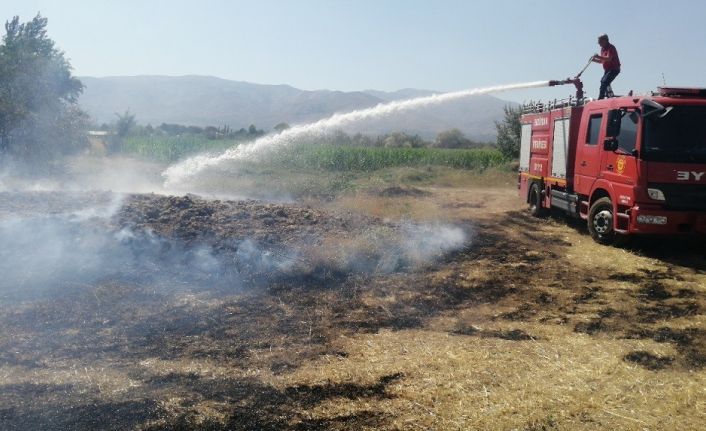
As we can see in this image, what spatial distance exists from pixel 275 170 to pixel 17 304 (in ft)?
72.4

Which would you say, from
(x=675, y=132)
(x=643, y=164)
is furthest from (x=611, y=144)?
(x=675, y=132)

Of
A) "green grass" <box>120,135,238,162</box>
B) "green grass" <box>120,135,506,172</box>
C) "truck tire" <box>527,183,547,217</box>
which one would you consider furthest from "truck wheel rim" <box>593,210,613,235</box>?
"green grass" <box>120,135,238,162</box>

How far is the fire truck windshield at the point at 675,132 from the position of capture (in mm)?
9594

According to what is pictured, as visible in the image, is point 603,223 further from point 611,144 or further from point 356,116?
point 356,116

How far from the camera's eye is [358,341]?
6.39 metres

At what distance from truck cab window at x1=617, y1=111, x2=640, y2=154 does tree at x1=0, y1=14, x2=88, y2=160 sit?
2059 centimetres

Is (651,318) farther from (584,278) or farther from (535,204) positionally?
(535,204)

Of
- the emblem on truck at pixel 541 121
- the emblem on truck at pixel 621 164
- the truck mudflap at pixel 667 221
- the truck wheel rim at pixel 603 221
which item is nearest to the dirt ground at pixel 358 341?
the truck wheel rim at pixel 603 221

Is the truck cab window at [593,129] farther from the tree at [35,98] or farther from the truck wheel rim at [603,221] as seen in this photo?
the tree at [35,98]

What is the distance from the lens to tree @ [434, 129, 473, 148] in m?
59.1

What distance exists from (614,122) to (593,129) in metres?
1.31

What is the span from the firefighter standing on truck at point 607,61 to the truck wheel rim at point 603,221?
9.96 feet

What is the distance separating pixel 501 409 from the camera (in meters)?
4.64

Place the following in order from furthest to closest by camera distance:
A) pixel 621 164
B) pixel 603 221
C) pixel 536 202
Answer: pixel 536 202 → pixel 603 221 → pixel 621 164
